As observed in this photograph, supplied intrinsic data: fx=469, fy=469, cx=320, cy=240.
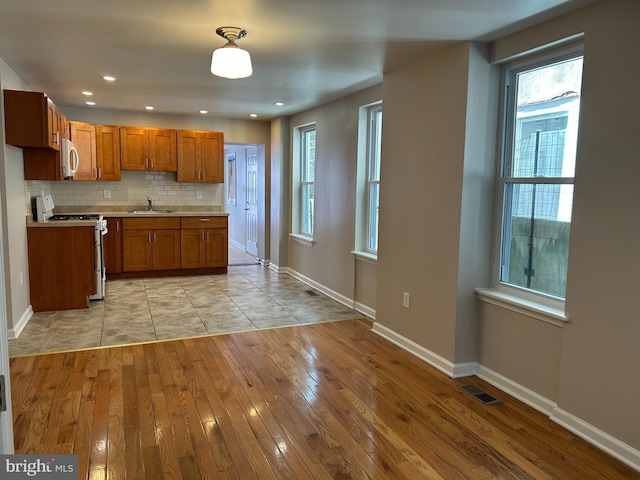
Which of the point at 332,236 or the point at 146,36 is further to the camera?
the point at 332,236

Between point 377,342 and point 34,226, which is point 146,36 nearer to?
point 34,226

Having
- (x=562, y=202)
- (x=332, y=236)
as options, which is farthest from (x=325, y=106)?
(x=562, y=202)

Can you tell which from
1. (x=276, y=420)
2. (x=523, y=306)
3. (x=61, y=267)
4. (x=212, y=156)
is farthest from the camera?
(x=212, y=156)

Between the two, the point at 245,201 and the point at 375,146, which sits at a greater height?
the point at 375,146

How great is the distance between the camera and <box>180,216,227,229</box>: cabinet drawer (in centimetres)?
682

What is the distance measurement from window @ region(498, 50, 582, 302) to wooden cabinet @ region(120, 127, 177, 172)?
5.04 m

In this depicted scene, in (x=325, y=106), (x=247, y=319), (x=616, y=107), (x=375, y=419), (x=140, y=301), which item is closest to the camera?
(x=616, y=107)

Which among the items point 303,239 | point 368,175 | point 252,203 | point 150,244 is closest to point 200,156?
point 150,244

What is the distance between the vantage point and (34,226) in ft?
15.6

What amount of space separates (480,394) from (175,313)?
3.17 meters

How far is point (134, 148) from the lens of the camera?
6.70 meters

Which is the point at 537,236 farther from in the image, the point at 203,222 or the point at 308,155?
the point at 203,222

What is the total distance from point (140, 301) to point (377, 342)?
9.40 feet

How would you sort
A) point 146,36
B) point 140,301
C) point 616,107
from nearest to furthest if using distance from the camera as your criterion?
point 616,107, point 146,36, point 140,301
